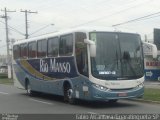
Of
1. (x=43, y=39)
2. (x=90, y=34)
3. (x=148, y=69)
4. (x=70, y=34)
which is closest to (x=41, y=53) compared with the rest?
(x=43, y=39)

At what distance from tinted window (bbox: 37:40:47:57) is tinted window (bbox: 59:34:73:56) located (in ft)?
7.21

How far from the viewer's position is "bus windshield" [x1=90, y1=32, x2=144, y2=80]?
1783 cm

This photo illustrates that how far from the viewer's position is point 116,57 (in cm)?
1808

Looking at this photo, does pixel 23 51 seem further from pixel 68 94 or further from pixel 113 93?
pixel 113 93

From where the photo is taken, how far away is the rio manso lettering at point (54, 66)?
2004 centimetres

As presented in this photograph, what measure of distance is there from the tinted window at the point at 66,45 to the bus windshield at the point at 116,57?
166cm

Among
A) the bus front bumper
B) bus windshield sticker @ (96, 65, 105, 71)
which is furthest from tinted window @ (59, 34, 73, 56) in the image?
the bus front bumper

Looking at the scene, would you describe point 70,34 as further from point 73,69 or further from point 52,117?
point 52,117

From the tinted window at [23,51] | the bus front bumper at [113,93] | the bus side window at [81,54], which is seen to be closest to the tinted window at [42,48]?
the tinted window at [23,51]

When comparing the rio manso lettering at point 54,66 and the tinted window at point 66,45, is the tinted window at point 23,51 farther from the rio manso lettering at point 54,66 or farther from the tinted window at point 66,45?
the tinted window at point 66,45

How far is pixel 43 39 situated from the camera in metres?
23.1

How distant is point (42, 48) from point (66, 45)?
3.42 metres

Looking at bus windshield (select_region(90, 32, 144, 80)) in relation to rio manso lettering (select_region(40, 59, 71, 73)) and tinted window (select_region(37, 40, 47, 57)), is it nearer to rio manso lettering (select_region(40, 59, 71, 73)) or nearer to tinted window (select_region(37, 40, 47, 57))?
rio manso lettering (select_region(40, 59, 71, 73))

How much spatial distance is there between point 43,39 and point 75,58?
456cm
